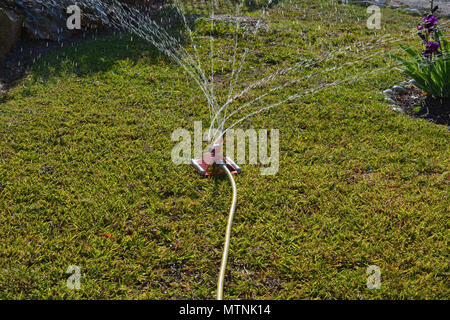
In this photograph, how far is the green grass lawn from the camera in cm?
240

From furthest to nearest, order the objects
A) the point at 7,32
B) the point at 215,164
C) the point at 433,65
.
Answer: the point at 7,32 < the point at 433,65 < the point at 215,164

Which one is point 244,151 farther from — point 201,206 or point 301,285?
point 301,285

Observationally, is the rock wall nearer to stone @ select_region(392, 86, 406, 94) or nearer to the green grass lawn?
the green grass lawn

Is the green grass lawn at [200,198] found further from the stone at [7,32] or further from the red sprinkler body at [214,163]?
the stone at [7,32]

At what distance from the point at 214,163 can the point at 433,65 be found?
2953 mm

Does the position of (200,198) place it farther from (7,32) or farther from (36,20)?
(36,20)

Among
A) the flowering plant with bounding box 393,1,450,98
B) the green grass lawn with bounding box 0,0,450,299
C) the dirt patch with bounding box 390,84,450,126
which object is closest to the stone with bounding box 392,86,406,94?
the dirt patch with bounding box 390,84,450,126

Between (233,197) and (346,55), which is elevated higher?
(346,55)

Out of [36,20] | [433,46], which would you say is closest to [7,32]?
[36,20]

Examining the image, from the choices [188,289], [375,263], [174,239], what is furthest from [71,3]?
[375,263]

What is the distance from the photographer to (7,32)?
5.65 metres

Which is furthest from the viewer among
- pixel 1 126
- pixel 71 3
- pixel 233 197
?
pixel 71 3

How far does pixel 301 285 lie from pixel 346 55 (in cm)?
492
